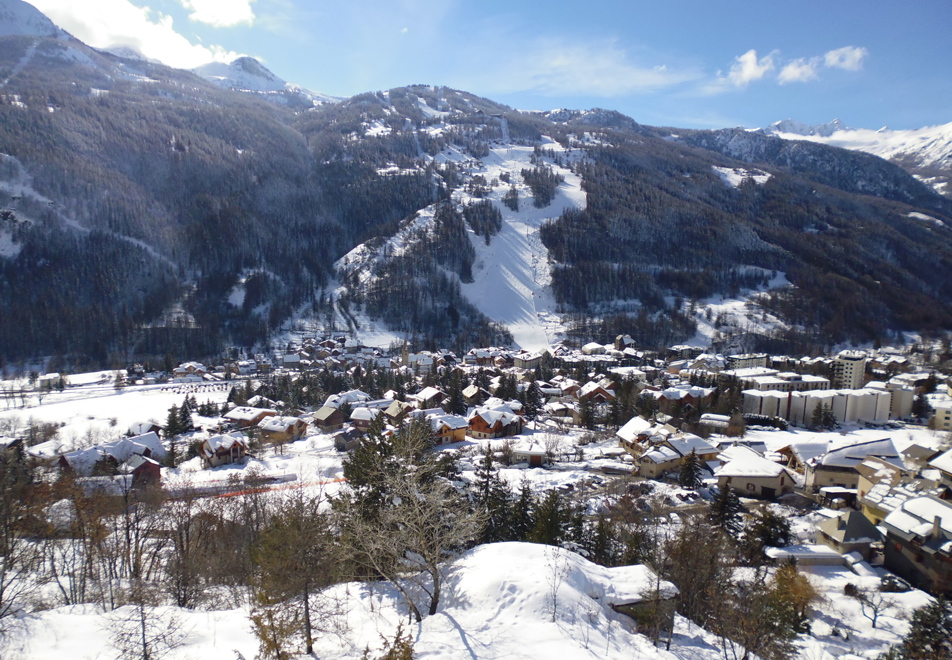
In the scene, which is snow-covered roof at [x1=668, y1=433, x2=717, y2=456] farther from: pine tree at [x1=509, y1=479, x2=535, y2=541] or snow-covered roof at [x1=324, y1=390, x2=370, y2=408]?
snow-covered roof at [x1=324, y1=390, x2=370, y2=408]

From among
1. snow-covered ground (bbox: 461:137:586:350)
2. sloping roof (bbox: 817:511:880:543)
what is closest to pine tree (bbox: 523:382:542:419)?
sloping roof (bbox: 817:511:880:543)

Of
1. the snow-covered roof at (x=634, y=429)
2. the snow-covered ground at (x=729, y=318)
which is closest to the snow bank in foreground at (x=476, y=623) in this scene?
the snow-covered roof at (x=634, y=429)

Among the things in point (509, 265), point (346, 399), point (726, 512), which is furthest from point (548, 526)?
point (509, 265)

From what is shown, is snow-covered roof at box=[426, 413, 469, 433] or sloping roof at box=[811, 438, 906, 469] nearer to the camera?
sloping roof at box=[811, 438, 906, 469]

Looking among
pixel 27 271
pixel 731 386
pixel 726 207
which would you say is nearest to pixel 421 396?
pixel 731 386

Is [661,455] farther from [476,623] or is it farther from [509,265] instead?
[509,265]

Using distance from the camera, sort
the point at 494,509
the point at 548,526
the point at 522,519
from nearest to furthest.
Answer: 1. the point at 548,526
2. the point at 494,509
3. the point at 522,519

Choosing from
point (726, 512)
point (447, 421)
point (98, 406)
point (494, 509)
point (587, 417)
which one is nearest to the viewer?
point (494, 509)
